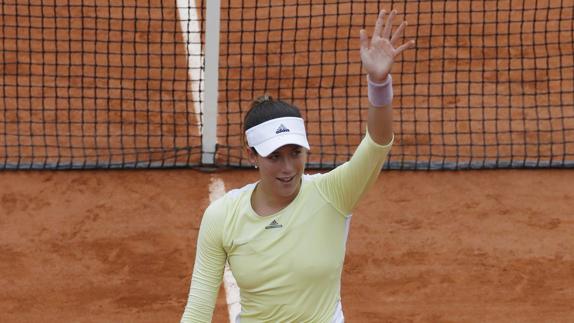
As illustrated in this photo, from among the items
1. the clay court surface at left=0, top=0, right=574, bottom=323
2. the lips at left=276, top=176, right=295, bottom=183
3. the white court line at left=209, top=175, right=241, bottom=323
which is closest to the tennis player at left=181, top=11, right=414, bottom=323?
the lips at left=276, top=176, right=295, bottom=183

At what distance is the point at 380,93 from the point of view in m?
4.80

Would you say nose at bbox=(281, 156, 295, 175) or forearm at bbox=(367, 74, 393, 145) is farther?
nose at bbox=(281, 156, 295, 175)

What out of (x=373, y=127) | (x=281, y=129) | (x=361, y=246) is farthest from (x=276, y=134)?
(x=361, y=246)

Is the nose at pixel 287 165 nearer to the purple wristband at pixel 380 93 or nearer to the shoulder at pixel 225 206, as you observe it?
the shoulder at pixel 225 206

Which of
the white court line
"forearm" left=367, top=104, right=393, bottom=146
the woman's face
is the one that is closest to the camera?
"forearm" left=367, top=104, right=393, bottom=146

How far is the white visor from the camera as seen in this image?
4867 millimetres

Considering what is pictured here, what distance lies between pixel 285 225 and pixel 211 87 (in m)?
5.86

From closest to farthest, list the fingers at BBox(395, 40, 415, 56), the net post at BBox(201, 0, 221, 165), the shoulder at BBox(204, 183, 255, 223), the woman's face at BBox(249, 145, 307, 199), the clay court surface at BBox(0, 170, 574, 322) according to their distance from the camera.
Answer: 1. the fingers at BBox(395, 40, 415, 56)
2. the woman's face at BBox(249, 145, 307, 199)
3. the shoulder at BBox(204, 183, 255, 223)
4. the clay court surface at BBox(0, 170, 574, 322)
5. the net post at BBox(201, 0, 221, 165)

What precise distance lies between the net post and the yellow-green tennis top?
220 inches

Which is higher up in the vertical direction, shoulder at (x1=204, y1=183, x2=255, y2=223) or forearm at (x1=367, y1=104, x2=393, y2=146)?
forearm at (x1=367, y1=104, x2=393, y2=146)

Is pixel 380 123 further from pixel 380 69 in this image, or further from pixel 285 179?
pixel 285 179

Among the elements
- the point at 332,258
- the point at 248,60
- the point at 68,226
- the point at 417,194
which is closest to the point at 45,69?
the point at 248,60

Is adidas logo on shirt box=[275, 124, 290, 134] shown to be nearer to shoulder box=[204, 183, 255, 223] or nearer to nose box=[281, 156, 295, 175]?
nose box=[281, 156, 295, 175]

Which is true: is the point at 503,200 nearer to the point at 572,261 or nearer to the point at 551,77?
the point at 572,261
